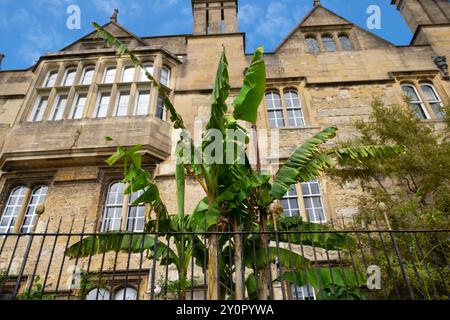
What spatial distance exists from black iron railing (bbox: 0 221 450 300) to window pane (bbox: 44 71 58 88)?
19.4 ft

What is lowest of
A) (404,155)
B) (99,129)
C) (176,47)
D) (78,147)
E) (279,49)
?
(404,155)

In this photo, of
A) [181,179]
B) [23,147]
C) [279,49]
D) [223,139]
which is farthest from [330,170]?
[23,147]

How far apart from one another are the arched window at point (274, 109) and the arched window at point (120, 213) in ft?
17.4

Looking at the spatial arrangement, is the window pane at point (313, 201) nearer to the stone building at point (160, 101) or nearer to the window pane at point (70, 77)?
the stone building at point (160, 101)

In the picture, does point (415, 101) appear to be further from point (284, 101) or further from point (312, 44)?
point (312, 44)

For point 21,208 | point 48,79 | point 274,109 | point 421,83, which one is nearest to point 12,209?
point 21,208

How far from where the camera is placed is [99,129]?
10.2 metres

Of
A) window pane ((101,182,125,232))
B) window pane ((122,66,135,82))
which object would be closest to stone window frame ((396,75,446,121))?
window pane ((122,66,135,82))

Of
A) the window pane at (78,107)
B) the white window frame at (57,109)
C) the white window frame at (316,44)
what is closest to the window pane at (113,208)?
the window pane at (78,107)

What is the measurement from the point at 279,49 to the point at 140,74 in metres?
5.79
